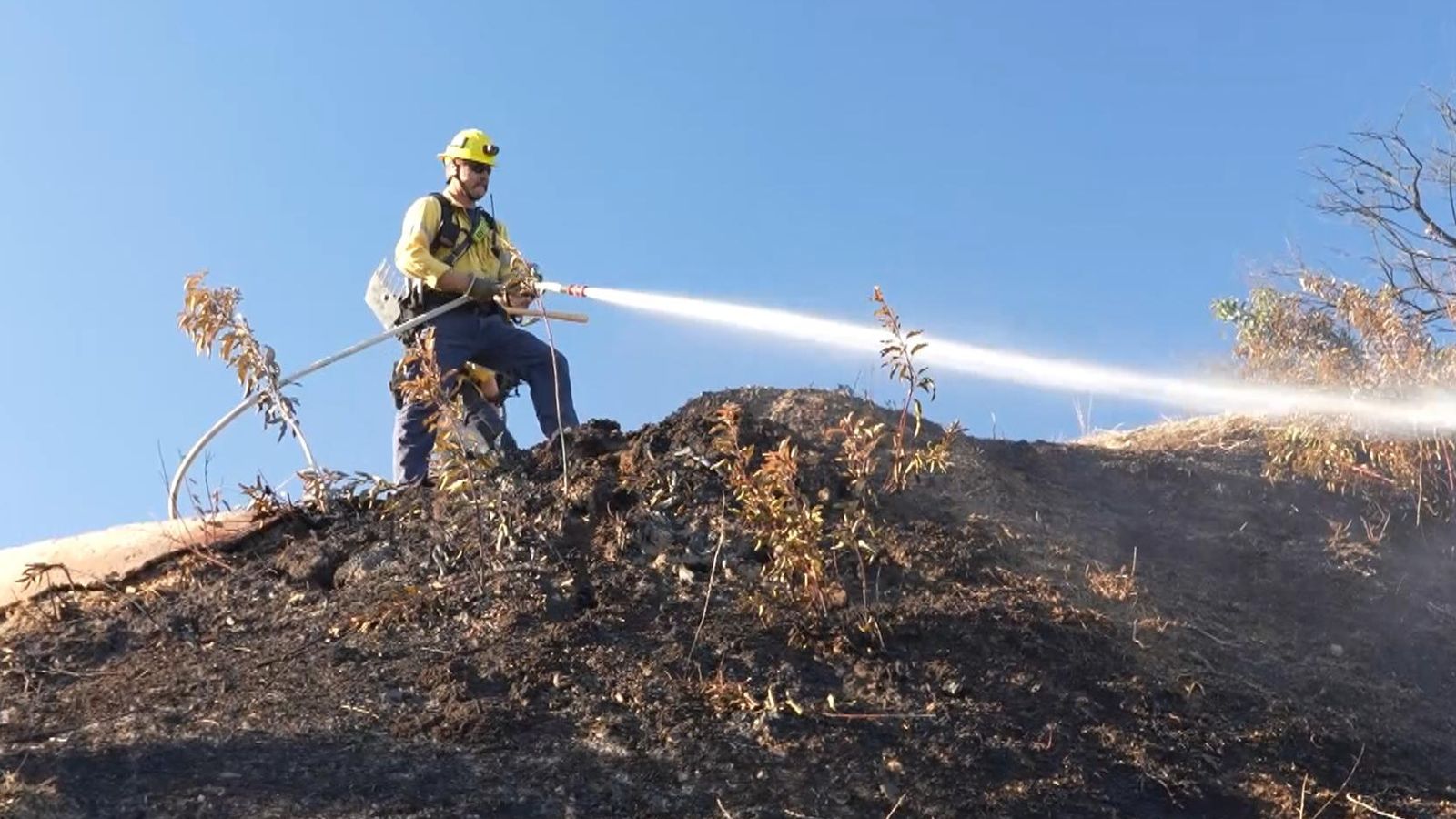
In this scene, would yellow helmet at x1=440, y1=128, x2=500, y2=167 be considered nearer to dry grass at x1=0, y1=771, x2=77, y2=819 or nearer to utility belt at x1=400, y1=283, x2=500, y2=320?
utility belt at x1=400, y1=283, x2=500, y2=320

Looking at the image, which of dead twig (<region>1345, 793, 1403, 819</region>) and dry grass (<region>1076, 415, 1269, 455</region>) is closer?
dead twig (<region>1345, 793, 1403, 819</region>)

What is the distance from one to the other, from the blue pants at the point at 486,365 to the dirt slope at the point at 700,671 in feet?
3.04

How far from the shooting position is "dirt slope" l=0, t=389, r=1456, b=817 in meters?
3.76

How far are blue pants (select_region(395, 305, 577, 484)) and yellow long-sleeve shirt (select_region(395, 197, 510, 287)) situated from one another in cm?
19

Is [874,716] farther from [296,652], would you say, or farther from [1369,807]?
[296,652]

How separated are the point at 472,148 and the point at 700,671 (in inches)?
132

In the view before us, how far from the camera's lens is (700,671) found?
4.28 meters

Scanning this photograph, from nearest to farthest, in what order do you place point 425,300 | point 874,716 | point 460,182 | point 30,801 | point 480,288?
point 30,801 → point 874,716 → point 480,288 → point 425,300 → point 460,182

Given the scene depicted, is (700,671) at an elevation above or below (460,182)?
below

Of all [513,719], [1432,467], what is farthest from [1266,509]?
[513,719]

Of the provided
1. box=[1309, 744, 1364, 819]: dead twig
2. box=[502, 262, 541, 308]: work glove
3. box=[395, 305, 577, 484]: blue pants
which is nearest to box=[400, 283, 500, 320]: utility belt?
box=[395, 305, 577, 484]: blue pants

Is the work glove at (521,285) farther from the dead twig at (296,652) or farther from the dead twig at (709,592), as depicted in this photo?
the dead twig at (296,652)

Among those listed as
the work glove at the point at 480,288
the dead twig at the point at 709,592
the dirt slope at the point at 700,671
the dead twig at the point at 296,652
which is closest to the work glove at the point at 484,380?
the work glove at the point at 480,288

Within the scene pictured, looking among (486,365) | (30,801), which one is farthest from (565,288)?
(30,801)
